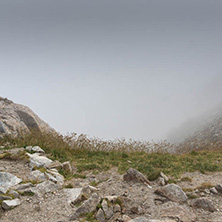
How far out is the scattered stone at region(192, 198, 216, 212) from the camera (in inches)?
187

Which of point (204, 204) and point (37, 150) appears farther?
point (37, 150)

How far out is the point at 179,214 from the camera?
172 inches

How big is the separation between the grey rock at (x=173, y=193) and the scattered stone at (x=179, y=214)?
519 mm

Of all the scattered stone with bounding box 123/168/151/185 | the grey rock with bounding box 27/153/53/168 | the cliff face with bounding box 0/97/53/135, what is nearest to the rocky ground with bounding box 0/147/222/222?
the scattered stone with bounding box 123/168/151/185

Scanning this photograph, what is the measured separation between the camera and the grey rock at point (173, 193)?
5.24 meters

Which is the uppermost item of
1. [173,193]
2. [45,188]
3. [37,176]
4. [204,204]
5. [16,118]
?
[16,118]

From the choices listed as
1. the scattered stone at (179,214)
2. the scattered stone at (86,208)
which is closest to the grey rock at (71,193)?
the scattered stone at (86,208)

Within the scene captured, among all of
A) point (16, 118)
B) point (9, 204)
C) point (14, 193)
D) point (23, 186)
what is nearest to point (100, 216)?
point (9, 204)

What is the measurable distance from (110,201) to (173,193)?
1.90 meters

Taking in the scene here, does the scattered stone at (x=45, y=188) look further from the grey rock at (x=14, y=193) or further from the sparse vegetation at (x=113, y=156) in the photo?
the sparse vegetation at (x=113, y=156)

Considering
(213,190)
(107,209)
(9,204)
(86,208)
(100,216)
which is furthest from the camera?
(213,190)

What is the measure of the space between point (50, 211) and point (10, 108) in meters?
13.9

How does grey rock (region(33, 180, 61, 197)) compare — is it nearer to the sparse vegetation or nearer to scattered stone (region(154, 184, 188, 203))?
the sparse vegetation

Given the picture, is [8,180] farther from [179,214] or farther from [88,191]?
[179,214]
